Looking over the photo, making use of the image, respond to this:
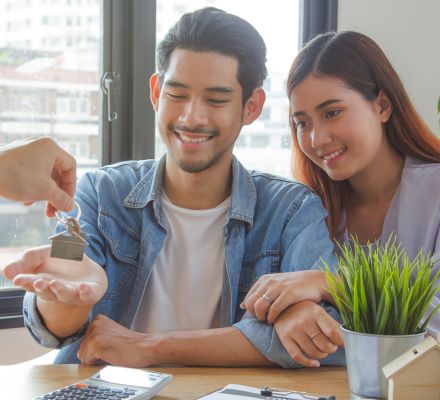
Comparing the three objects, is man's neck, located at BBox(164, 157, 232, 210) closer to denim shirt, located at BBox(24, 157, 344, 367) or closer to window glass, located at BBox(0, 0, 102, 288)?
denim shirt, located at BBox(24, 157, 344, 367)

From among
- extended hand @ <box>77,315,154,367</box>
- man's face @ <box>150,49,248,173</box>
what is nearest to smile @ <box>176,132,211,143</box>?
man's face @ <box>150,49,248,173</box>

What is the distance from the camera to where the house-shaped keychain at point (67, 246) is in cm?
123

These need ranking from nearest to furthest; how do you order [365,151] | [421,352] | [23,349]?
[421,352] < [365,151] < [23,349]

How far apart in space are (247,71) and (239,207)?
1.17 feet

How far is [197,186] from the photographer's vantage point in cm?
189

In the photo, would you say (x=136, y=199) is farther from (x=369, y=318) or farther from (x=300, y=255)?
(x=369, y=318)

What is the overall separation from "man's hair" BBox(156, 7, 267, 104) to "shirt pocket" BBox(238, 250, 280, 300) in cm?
41

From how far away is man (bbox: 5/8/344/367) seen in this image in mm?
1765

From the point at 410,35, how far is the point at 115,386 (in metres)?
2.31

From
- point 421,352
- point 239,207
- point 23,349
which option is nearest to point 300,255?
point 239,207

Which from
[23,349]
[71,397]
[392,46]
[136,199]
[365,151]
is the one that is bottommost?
[23,349]

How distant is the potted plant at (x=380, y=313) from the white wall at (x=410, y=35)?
2.00 m

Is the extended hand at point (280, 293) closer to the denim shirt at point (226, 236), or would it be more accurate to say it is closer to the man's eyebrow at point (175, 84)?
the denim shirt at point (226, 236)

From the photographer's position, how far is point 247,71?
6.19 ft
